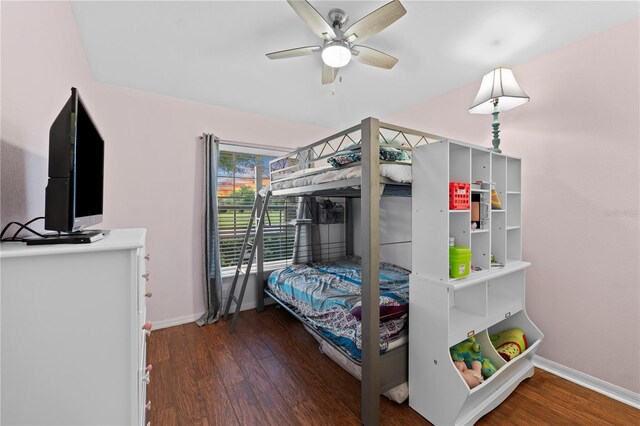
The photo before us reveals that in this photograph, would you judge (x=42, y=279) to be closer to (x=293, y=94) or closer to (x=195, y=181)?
(x=195, y=181)

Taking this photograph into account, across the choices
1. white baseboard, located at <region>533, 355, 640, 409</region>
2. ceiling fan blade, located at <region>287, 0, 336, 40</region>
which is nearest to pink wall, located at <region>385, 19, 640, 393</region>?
white baseboard, located at <region>533, 355, 640, 409</region>

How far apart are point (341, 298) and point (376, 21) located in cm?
192

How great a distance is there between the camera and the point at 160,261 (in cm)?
279

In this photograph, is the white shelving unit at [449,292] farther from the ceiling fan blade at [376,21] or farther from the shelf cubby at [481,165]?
the ceiling fan blade at [376,21]

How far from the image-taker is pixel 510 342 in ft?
6.37

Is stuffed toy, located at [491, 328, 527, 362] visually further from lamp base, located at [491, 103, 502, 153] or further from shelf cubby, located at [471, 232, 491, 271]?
lamp base, located at [491, 103, 502, 153]

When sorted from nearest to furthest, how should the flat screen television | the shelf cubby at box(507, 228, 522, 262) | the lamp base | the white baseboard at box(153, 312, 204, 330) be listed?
the flat screen television
the lamp base
the shelf cubby at box(507, 228, 522, 262)
the white baseboard at box(153, 312, 204, 330)

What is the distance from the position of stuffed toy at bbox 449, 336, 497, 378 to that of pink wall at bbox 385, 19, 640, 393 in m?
0.86

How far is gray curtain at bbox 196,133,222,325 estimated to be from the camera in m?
2.96

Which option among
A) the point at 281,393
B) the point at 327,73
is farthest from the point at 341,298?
the point at 327,73

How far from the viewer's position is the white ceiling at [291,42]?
1.67 metres

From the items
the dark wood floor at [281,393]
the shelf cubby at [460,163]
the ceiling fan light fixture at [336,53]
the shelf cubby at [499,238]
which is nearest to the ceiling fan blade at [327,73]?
the ceiling fan light fixture at [336,53]

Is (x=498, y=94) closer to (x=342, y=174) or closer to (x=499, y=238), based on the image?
(x=499, y=238)

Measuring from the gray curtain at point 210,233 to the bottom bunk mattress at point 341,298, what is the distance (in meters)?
0.65
